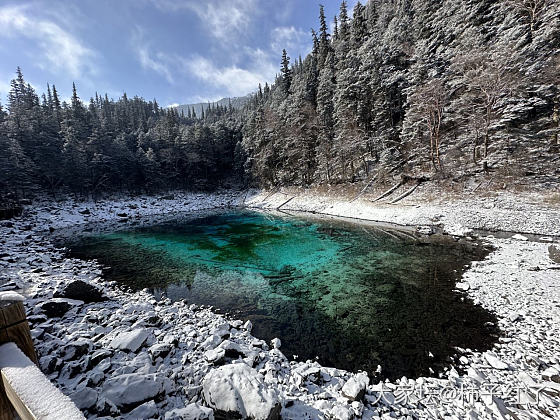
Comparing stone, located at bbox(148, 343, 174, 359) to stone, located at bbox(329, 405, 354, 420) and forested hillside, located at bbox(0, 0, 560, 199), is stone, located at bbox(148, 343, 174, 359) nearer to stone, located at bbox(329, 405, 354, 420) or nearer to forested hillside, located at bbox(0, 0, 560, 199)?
stone, located at bbox(329, 405, 354, 420)

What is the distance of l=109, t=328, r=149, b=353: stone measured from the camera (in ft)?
14.5

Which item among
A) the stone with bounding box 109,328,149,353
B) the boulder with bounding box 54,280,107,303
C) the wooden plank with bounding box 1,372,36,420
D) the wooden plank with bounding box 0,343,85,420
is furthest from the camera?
the boulder with bounding box 54,280,107,303

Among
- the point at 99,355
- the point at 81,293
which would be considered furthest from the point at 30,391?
the point at 81,293

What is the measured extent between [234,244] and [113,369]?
11720 millimetres

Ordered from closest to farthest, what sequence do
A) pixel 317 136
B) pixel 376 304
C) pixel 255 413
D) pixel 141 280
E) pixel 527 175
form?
pixel 255 413 < pixel 376 304 < pixel 141 280 < pixel 527 175 < pixel 317 136

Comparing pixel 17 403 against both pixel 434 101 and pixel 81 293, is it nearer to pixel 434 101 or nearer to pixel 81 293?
pixel 81 293

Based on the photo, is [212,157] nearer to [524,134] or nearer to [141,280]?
[141,280]

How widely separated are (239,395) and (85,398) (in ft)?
7.15

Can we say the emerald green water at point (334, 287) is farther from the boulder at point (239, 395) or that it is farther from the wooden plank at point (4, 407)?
the wooden plank at point (4, 407)

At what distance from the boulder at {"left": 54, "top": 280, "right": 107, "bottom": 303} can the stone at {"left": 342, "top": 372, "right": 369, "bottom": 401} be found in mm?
7486

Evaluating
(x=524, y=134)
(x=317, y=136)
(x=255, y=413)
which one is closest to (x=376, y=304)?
(x=255, y=413)

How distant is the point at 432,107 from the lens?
21078 millimetres

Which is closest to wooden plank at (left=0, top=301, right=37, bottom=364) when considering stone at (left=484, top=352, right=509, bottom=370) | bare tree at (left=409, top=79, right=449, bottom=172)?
stone at (left=484, top=352, right=509, bottom=370)

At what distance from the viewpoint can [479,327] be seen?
18.4ft
